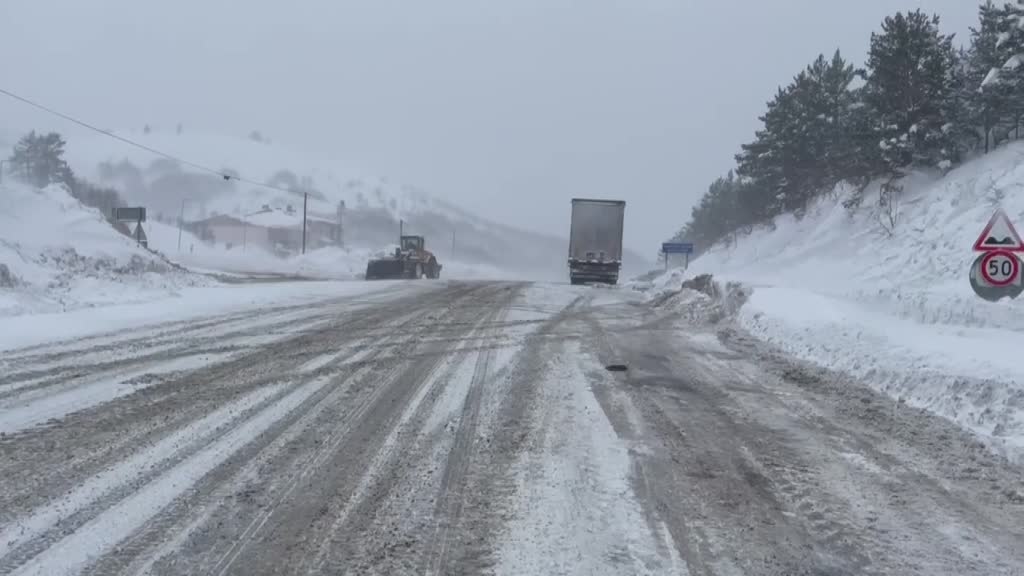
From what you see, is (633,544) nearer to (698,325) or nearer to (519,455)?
(519,455)

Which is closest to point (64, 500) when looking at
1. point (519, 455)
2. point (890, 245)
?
point (519, 455)

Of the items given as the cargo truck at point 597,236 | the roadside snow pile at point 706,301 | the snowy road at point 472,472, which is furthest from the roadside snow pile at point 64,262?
the cargo truck at point 597,236

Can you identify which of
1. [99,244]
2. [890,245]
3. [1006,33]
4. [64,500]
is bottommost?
[64,500]

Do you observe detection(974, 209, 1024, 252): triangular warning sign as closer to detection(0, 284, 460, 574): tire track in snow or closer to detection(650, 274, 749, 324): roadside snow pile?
detection(650, 274, 749, 324): roadside snow pile

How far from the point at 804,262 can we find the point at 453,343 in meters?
26.6

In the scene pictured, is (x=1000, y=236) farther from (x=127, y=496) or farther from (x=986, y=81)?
(x=986, y=81)

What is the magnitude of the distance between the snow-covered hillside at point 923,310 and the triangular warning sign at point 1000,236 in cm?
114

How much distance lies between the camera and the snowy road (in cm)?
376

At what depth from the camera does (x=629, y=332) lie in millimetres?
13898

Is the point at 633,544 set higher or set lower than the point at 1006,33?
lower

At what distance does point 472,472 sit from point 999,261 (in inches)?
295

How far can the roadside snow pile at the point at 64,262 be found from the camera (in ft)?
46.5

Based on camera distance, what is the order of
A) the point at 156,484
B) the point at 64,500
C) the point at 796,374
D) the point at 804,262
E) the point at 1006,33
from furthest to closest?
the point at 804,262
the point at 1006,33
the point at 796,374
the point at 156,484
the point at 64,500

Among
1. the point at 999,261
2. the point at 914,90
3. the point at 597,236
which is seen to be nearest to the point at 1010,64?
the point at 914,90
